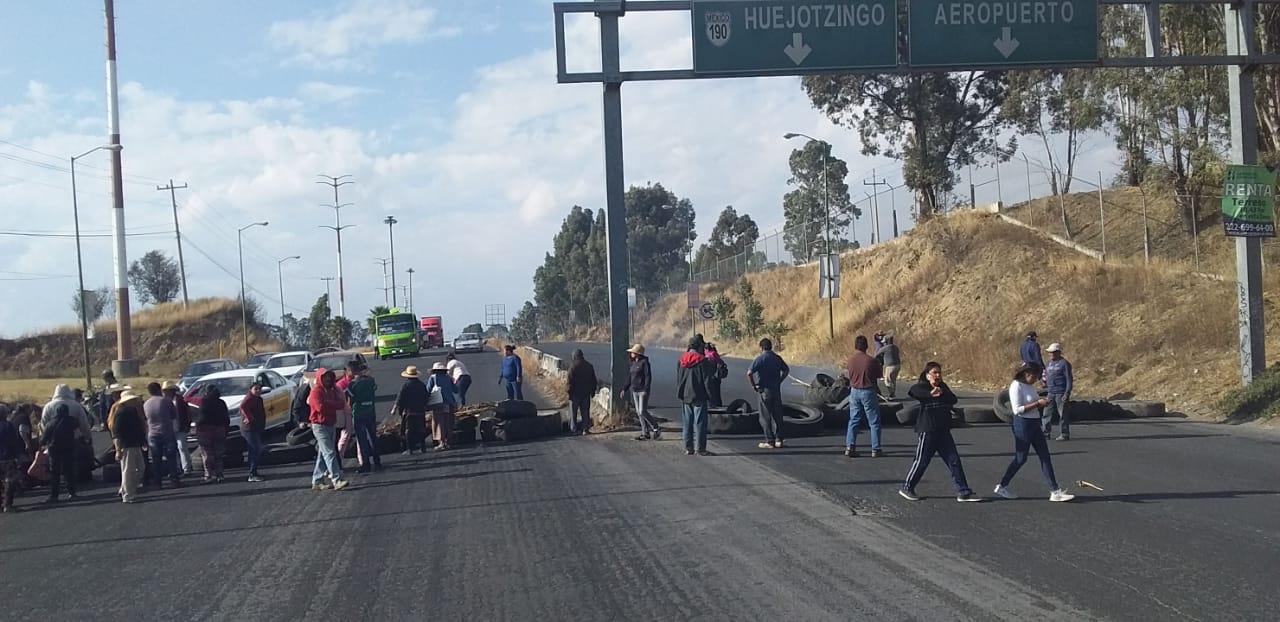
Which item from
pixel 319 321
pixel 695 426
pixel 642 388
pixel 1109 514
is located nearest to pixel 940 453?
pixel 1109 514

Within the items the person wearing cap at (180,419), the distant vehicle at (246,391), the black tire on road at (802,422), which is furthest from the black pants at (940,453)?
the distant vehicle at (246,391)

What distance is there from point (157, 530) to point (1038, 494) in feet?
32.1

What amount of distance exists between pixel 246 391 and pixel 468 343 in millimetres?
53052

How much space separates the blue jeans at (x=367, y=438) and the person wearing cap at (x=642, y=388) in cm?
433

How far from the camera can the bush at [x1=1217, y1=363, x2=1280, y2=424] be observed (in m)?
18.8

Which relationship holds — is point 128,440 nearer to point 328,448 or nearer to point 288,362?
point 328,448

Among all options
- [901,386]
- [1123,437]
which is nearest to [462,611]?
[1123,437]

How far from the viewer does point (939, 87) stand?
2020 inches

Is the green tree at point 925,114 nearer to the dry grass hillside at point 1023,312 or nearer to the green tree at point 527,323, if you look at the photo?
the dry grass hillside at point 1023,312

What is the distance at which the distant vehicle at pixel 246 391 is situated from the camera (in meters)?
23.1

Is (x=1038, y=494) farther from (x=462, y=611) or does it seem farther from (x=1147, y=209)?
(x=1147, y=209)

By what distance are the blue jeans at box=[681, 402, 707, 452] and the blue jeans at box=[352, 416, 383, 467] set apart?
15.6ft

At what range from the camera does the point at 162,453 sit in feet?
53.4

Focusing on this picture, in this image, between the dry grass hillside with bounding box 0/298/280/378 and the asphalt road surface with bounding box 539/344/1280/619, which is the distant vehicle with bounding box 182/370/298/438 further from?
the dry grass hillside with bounding box 0/298/280/378
